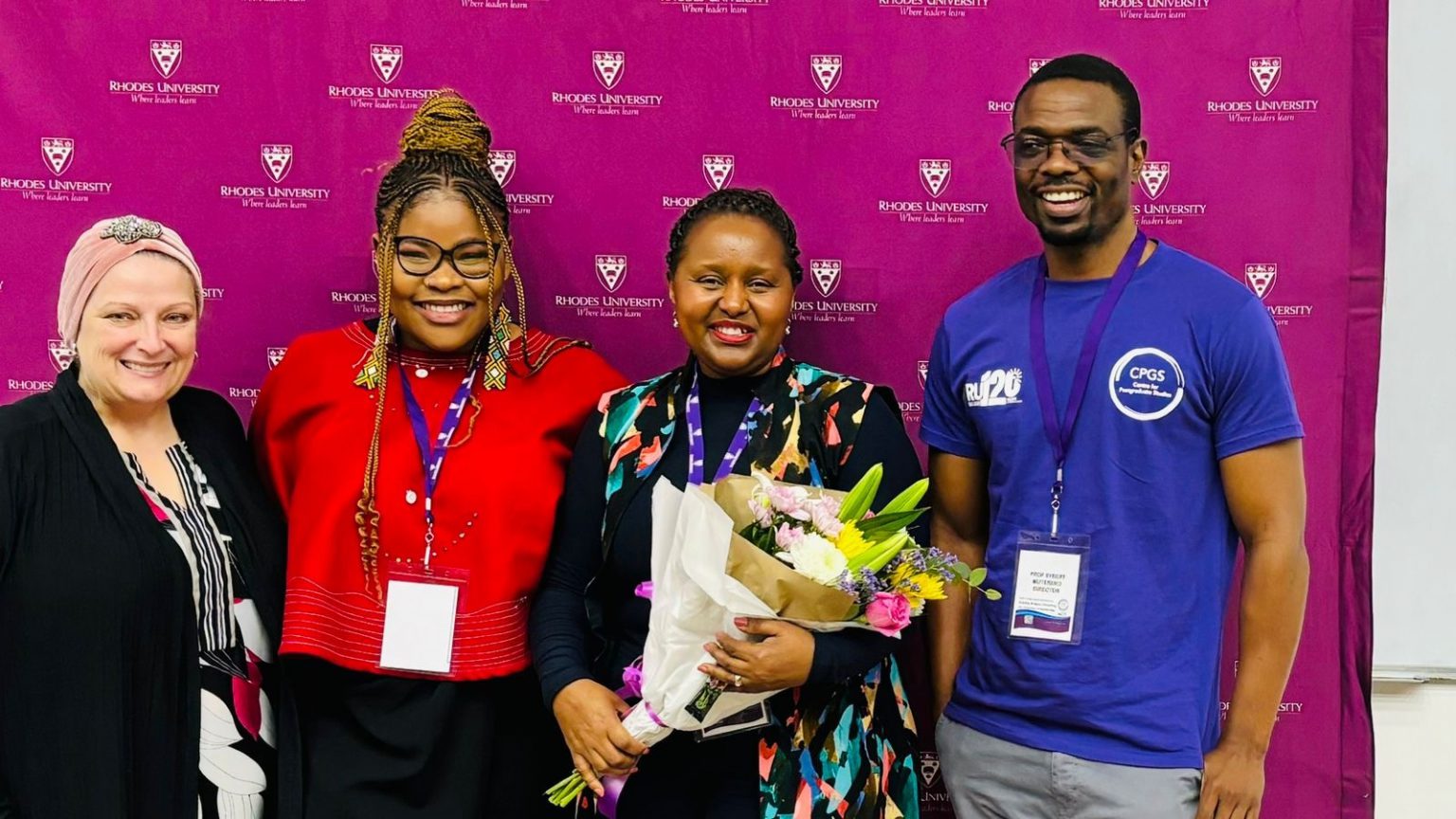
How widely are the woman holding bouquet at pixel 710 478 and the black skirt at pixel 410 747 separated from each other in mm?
220

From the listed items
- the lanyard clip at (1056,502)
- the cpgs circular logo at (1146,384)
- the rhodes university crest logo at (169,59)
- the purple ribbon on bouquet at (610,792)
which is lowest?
the purple ribbon on bouquet at (610,792)

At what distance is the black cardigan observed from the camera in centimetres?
212

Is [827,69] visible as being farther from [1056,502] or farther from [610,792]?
[610,792]

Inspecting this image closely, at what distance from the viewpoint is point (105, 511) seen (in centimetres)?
221

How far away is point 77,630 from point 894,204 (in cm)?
209

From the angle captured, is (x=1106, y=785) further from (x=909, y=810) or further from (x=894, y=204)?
(x=894, y=204)

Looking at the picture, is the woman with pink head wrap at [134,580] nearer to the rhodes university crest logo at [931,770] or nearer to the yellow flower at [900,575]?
the yellow flower at [900,575]

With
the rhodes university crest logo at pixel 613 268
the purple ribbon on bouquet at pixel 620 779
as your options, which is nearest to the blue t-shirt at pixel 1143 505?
the purple ribbon on bouquet at pixel 620 779

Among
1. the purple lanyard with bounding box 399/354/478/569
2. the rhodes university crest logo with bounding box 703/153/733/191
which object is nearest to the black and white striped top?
the purple lanyard with bounding box 399/354/478/569

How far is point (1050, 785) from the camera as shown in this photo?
2.27 meters

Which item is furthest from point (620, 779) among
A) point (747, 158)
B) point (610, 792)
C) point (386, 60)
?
point (386, 60)

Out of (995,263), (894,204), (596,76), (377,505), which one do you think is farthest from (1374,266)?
(377,505)

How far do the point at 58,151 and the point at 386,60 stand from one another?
90 centimetres

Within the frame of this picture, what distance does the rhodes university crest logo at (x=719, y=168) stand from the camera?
310 centimetres
